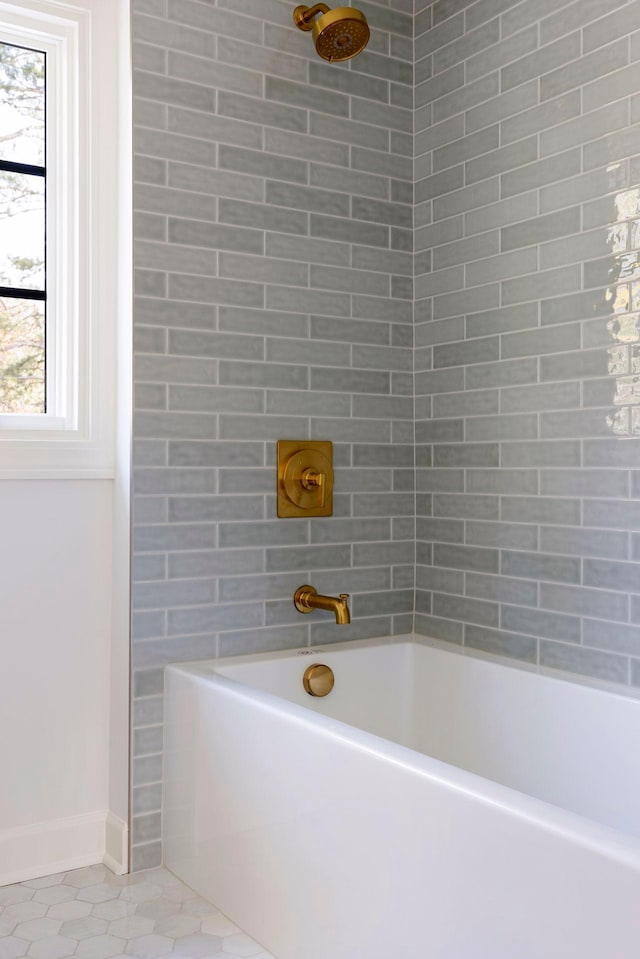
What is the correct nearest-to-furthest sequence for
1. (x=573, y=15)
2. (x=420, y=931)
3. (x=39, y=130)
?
1. (x=420, y=931)
2. (x=573, y=15)
3. (x=39, y=130)

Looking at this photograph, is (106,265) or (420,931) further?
(106,265)

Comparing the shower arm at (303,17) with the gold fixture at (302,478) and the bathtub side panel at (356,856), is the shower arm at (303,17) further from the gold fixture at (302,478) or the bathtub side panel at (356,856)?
the bathtub side panel at (356,856)

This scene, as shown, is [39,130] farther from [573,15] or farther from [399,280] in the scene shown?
[573,15]

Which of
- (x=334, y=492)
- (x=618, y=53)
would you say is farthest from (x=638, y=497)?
(x=618, y=53)

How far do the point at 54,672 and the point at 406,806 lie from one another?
1.23m

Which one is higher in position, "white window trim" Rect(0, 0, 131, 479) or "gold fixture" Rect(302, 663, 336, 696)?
"white window trim" Rect(0, 0, 131, 479)

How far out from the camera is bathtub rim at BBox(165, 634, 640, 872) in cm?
124

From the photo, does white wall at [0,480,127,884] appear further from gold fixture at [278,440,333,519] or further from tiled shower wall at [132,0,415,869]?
gold fixture at [278,440,333,519]

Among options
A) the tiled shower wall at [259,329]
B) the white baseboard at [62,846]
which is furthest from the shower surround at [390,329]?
the white baseboard at [62,846]

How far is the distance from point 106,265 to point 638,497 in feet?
5.18

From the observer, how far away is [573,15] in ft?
7.55

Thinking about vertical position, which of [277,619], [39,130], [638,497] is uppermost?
[39,130]

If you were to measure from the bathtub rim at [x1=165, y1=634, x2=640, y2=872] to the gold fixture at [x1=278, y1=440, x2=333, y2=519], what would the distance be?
1.87ft

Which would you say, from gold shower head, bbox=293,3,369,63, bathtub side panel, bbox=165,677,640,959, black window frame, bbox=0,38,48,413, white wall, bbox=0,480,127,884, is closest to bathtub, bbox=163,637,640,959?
bathtub side panel, bbox=165,677,640,959
